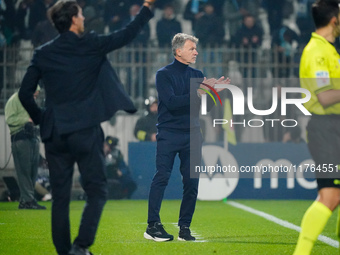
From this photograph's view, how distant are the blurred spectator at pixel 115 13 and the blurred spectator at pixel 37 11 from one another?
45.1 inches

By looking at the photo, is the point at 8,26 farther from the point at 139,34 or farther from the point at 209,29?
the point at 209,29

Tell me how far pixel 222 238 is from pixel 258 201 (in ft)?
18.8

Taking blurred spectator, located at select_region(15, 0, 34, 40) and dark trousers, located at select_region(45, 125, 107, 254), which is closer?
dark trousers, located at select_region(45, 125, 107, 254)

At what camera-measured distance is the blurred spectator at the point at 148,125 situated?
44.0ft

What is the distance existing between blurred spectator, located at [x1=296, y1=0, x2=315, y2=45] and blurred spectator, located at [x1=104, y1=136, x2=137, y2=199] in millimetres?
4451

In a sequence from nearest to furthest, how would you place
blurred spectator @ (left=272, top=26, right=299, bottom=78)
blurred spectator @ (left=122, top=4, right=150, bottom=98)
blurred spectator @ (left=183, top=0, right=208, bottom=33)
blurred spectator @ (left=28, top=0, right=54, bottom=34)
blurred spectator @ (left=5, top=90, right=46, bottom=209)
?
blurred spectator @ (left=5, top=90, right=46, bottom=209) < blurred spectator @ (left=122, top=4, right=150, bottom=98) < blurred spectator @ (left=272, top=26, right=299, bottom=78) < blurred spectator @ (left=28, top=0, right=54, bottom=34) < blurred spectator @ (left=183, top=0, right=208, bottom=33)

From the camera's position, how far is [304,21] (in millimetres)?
15242

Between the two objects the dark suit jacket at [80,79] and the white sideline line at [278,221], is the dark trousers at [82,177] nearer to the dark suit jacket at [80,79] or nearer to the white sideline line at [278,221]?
the dark suit jacket at [80,79]

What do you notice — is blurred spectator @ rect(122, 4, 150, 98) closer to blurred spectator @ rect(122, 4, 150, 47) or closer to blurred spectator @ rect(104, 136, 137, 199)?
blurred spectator @ rect(122, 4, 150, 47)

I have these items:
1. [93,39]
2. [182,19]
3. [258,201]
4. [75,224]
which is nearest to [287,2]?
[182,19]

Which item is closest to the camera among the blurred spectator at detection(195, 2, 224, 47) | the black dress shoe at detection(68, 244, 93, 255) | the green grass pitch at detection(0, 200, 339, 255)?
the black dress shoe at detection(68, 244, 93, 255)

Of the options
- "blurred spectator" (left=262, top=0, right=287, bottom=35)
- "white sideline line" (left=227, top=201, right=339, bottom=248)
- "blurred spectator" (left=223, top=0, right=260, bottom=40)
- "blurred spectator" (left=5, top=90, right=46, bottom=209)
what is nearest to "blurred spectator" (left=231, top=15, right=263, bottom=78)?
"blurred spectator" (left=223, top=0, right=260, bottom=40)

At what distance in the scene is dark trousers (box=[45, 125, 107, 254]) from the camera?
5301 millimetres

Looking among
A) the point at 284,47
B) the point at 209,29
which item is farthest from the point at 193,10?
the point at 284,47
